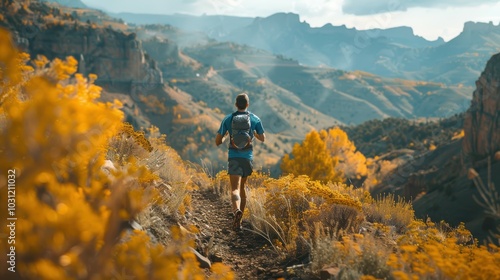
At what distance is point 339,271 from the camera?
377cm

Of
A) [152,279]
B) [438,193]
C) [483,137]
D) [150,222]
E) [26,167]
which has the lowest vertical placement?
[438,193]

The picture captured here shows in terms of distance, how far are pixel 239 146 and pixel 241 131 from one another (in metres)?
0.27

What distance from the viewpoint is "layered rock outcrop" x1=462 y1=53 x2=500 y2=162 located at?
46375 mm

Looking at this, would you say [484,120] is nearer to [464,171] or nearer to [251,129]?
[464,171]

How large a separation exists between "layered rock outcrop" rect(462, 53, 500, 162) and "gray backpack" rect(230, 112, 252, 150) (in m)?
47.2

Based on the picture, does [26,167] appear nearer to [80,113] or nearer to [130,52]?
[80,113]

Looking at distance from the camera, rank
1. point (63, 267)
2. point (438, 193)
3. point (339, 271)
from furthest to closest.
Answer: point (438, 193) < point (339, 271) < point (63, 267)

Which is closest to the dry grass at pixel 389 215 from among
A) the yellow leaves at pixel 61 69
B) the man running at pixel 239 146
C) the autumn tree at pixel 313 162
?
the man running at pixel 239 146

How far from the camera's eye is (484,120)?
48062 mm

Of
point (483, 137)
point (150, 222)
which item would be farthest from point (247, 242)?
point (483, 137)

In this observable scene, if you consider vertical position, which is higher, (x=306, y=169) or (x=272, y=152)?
(x=306, y=169)

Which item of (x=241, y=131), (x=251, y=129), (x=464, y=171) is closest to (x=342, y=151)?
(x=464, y=171)

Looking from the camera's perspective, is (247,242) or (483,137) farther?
(483,137)

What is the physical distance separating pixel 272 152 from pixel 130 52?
64930mm
